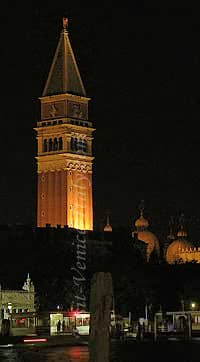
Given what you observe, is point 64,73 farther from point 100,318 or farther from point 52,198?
point 100,318

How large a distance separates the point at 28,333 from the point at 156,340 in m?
9.19

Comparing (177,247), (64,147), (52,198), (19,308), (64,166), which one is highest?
(64,147)

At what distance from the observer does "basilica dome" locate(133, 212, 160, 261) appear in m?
162

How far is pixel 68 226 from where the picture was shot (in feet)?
490

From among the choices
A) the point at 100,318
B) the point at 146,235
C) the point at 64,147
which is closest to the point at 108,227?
the point at 146,235

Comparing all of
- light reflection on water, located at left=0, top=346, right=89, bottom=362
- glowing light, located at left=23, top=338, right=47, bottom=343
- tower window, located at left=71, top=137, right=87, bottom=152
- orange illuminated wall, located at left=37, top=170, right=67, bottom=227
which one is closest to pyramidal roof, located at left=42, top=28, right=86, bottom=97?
tower window, located at left=71, top=137, right=87, bottom=152

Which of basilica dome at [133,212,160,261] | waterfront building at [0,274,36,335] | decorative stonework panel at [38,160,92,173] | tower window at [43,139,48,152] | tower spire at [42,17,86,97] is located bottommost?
waterfront building at [0,274,36,335]

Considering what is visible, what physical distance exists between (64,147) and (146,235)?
16.8 metres

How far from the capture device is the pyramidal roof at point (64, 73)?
15512 centimetres

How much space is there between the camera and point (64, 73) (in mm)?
155000

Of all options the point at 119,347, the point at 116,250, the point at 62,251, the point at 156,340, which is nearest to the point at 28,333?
the point at 156,340

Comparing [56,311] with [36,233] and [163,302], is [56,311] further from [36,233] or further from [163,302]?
[36,233]

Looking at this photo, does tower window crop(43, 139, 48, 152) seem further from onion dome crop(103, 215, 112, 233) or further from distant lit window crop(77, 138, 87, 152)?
onion dome crop(103, 215, 112, 233)

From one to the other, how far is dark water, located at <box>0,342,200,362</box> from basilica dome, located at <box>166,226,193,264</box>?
72580 millimetres
